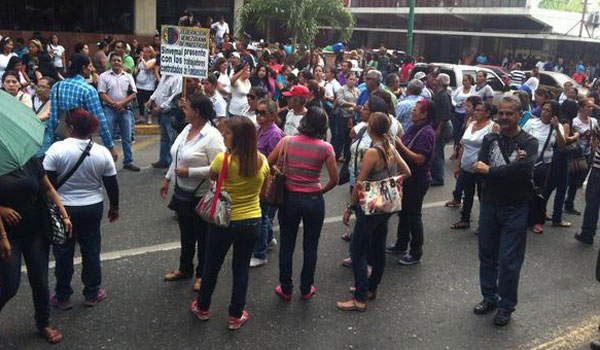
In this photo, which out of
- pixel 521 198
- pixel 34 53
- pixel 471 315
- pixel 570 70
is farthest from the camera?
→ pixel 570 70

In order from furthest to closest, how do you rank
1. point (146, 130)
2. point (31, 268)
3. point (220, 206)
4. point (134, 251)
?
point (146, 130), point (134, 251), point (220, 206), point (31, 268)

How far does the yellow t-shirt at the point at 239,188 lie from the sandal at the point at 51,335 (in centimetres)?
151

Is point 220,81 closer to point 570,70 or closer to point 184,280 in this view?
point 184,280

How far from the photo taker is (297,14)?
17.7 m

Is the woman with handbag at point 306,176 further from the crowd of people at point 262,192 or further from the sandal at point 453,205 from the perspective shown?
the sandal at point 453,205

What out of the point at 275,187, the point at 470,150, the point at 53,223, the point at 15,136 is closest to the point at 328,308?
the point at 275,187

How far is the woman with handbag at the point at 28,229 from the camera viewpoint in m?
3.71

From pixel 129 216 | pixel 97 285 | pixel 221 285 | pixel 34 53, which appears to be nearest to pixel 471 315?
pixel 221 285

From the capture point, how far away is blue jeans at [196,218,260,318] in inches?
168

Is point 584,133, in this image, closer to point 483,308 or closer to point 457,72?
point 483,308

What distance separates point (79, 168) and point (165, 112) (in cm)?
471

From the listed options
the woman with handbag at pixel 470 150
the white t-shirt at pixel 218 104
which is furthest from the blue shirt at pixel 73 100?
the woman with handbag at pixel 470 150

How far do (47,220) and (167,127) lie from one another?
511 cm

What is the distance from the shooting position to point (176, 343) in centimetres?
430
